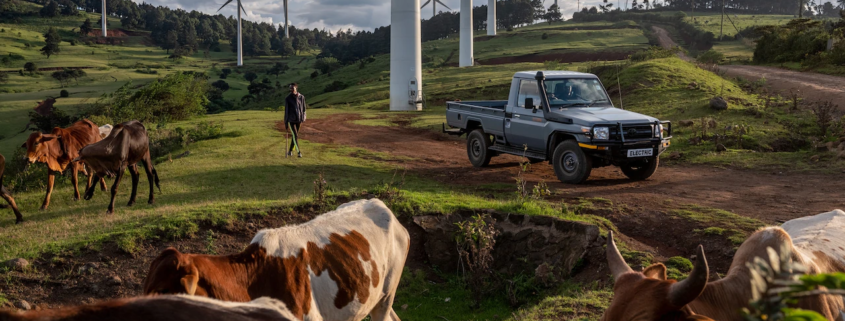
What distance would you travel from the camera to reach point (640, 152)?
40.8 feet

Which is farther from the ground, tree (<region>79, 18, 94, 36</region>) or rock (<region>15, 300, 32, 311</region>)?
tree (<region>79, 18, 94, 36</region>)

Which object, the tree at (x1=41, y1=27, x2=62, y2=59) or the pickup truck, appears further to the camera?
the tree at (x1=41, y1=27, x2=62, y2=59)

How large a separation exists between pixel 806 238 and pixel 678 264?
292cm

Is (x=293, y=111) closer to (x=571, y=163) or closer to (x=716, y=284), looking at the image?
(x=571, y=163)

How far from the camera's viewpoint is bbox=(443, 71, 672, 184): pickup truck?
12.3m

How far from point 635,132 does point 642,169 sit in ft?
4.32

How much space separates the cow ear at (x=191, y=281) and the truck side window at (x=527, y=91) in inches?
407

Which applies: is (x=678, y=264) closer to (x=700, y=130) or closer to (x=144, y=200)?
(x=144, y=200)

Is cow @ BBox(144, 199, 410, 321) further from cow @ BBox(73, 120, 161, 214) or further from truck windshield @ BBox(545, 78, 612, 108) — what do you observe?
truck windshield @ BBox(545, 78, 612, 108)

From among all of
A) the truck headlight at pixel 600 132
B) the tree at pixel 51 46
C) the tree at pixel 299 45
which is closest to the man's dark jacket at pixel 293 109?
the truck headlight at pixel 600 132

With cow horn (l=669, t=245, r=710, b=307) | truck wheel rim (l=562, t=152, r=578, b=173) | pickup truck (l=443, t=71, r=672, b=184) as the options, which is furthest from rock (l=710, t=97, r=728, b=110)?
cow horn (l=669, t=245, r=710, b=307)

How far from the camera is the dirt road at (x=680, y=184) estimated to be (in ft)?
35.0

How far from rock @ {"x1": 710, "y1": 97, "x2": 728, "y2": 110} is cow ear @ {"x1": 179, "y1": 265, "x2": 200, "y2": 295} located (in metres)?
19.5

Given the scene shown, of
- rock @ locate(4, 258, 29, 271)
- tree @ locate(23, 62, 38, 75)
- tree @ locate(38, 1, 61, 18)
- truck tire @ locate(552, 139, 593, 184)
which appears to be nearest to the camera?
rock @ locate(4, 258, 29, 271)
